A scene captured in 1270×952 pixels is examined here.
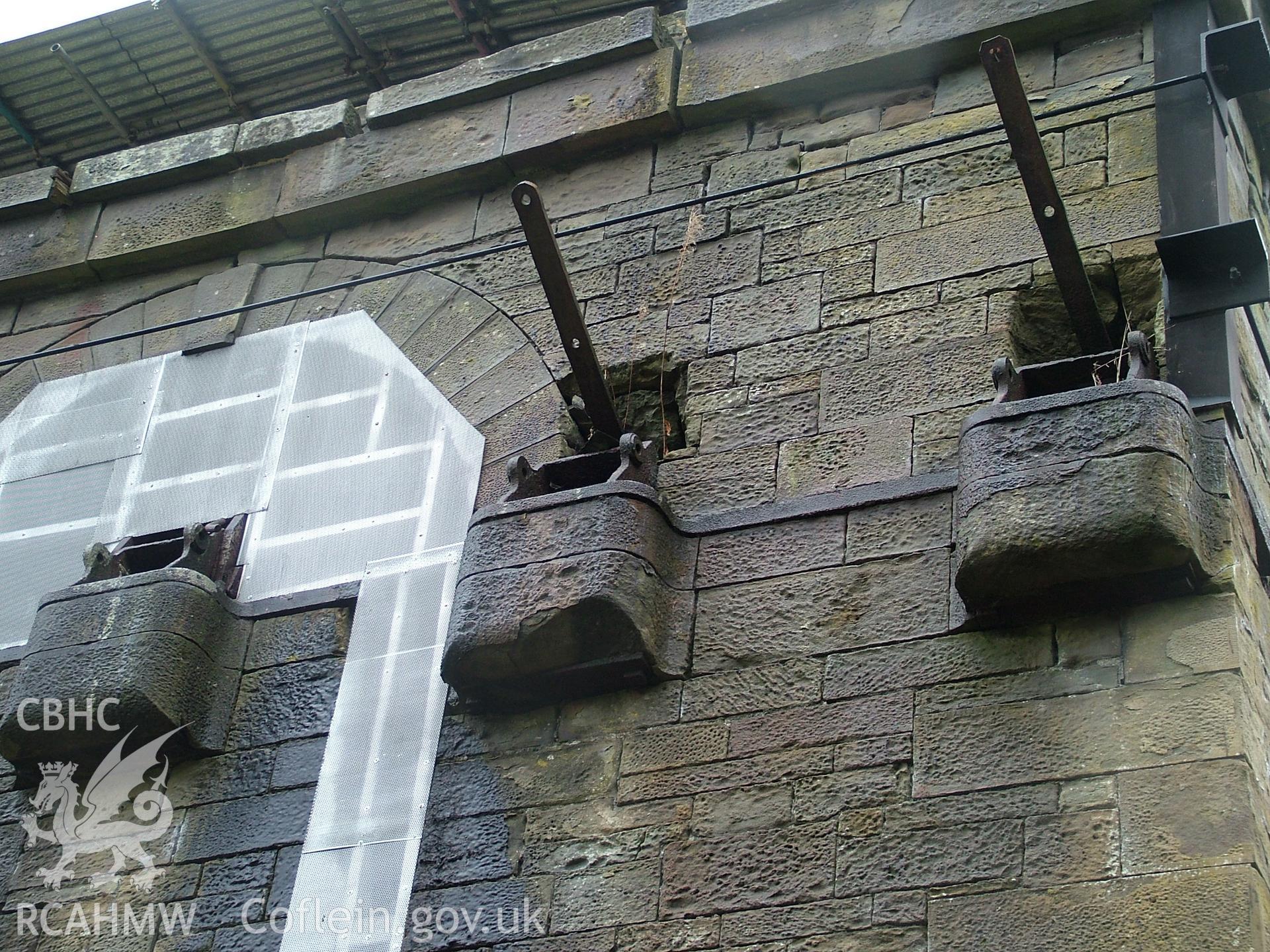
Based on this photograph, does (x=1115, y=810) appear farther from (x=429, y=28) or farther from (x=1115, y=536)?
(x=429, y=28)

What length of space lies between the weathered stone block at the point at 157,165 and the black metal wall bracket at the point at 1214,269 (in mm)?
3745

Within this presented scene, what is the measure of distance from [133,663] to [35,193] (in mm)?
2845

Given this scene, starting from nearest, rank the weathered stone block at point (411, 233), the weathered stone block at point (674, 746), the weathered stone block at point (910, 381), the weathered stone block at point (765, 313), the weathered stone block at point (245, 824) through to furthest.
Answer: the weathered stone block at point (674, 746), the weathered stone block at point (245, 824), the weathered stone block at point (910, 381), the weathered stone block at point (765, 313), the weathered stone block at point (411, 233)

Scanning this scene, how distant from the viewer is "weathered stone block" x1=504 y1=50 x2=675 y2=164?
6.26 metres

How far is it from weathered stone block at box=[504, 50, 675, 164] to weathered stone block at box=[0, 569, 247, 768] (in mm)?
2065

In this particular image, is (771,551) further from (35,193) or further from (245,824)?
Answer: (35,193)

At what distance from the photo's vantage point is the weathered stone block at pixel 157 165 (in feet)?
22.9

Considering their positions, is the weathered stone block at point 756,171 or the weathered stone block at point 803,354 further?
the weathered stone block at point 756,171

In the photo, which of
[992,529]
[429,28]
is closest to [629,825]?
[992,529]

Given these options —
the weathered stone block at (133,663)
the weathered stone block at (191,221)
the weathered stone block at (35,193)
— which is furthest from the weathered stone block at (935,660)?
the weathered stone block at (35,193)

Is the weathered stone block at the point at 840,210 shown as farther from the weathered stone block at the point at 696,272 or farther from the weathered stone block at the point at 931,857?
the weathered stone block at the point at 931,857

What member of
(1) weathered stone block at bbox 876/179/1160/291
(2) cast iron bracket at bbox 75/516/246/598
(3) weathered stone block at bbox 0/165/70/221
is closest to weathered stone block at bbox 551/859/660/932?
(2) cast iron bracket at bbox 75/516/246/598

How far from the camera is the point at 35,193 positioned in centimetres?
718

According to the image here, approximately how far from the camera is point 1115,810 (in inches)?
152
